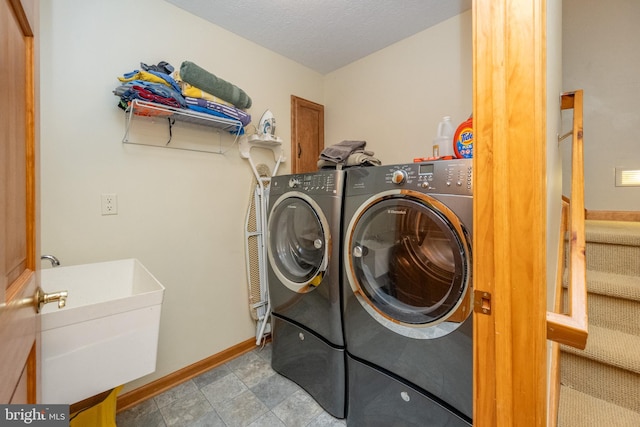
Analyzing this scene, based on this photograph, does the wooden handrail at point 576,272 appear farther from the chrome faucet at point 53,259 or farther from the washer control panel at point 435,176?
the chrome faucet at point 53,259

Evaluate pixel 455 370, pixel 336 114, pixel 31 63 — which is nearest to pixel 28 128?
pixel 31 63

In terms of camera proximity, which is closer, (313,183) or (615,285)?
(615,285)

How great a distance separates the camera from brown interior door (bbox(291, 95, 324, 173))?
2.34 meters

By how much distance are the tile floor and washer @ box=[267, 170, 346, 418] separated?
0.26 feet

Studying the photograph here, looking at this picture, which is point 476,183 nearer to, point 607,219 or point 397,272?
point 397,272

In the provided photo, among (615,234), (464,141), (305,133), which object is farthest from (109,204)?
(615,234)

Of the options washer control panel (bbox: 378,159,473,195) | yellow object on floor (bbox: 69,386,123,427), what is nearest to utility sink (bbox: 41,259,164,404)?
yellow object on floor (bbox: 69,386,123,427)

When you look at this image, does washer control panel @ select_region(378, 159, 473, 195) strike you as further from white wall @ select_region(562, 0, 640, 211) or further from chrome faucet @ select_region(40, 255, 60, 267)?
white wall @ select_region(562, 0, 640, 211)

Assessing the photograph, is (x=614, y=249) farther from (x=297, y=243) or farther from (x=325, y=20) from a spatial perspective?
(x=325, y=20)

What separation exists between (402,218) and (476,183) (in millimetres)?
539

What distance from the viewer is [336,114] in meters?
2.52

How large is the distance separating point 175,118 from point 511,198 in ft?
5.80

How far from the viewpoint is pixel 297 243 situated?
1.72 meters

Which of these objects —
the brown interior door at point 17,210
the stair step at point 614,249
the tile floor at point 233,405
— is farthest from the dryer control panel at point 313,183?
the stair step at point 614,249
